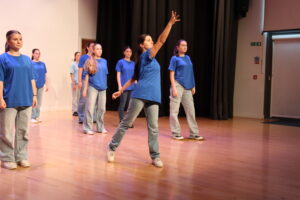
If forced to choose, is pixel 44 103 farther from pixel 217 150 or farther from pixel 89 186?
pixel 89 186

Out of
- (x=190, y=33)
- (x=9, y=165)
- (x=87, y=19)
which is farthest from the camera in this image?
(x=87, y=19)

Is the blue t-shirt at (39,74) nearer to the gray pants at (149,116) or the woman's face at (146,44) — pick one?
the gray pants at (149,116)

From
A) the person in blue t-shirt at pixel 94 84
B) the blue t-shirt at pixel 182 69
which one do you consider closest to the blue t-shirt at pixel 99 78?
the person in blue t-shirt at pixel 94 84

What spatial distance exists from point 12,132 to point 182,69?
8.25ft

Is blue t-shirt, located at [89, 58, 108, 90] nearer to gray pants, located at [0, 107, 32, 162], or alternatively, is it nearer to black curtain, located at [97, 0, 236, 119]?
gray pants, located at [0, 107, 32, 162]

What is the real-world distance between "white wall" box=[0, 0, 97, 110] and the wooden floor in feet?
12.3

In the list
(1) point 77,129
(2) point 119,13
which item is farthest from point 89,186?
(2) point 119,13

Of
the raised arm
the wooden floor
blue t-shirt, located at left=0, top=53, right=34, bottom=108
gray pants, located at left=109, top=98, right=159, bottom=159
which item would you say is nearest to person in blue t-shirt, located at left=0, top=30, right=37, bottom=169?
blue t-shirt, located at left=0, top=53, right=34, bottom=108

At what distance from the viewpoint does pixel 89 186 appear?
3.11 meters

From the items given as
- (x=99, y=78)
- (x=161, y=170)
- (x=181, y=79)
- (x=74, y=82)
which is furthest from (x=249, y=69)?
(x=161, y=170)

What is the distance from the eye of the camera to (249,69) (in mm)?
8742

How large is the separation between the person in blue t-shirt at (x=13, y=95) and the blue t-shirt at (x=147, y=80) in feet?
3.48

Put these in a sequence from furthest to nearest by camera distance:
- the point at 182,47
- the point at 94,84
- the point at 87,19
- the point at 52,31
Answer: the point at 87,19, the point at 52,31, the point at 94,84, the point at 182,47

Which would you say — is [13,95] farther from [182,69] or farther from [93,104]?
[182,69]
